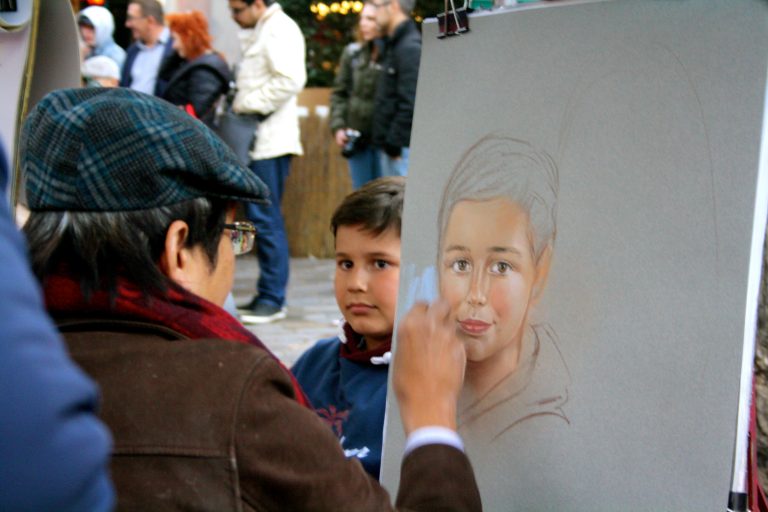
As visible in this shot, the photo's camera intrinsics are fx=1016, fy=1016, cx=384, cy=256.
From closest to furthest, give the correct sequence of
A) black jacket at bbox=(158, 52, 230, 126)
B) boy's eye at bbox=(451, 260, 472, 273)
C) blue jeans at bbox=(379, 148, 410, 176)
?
boy's eye at bbox=(451, 260, 472, 273)
blue jeans at bbox=(379, 148, 410, 176)
black jacket at bbox=(158, 52, 230, 126)

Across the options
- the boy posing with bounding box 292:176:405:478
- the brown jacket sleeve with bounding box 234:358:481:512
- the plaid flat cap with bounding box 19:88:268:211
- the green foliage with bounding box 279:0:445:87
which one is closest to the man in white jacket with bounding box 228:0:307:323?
the boy posing with bounding box 292:176:405:478

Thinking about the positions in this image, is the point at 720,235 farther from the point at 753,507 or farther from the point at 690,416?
the point at 753,507

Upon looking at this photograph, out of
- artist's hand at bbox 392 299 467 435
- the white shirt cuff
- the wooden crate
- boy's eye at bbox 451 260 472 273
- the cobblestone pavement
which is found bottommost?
the cobblestone pavement

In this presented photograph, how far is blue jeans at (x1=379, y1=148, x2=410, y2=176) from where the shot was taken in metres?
4.86

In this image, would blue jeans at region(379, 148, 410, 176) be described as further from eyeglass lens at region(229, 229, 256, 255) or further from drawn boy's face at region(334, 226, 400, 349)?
eyeglass lens at region(229, 229, 256, 255)

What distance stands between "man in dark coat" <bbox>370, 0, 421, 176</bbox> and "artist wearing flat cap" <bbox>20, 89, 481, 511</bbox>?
11.0ft

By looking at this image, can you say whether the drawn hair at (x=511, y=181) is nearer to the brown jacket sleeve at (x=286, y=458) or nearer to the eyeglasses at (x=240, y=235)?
the eyeglasses at (x=240, y=235)

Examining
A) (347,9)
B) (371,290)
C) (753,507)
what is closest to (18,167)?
(371,290)

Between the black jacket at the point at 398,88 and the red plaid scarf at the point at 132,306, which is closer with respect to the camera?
the red plaid scarf at the point at 132,306

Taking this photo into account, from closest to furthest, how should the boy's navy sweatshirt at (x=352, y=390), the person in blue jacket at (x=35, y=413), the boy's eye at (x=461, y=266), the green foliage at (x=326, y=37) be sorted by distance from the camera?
the person in blue jacket at (x=35, y=413), the boy's eye at (x=461, y=266), the boy's navy sweatshirt at (x=352, y=390), the green foliage at (x=326, y=37)

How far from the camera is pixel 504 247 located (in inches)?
66.4

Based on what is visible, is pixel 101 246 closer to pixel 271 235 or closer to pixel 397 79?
pixel 397 79

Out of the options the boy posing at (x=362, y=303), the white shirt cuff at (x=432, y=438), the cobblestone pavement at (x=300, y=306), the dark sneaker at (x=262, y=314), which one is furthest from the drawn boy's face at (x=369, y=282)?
the dark sneaker at (x=262, y=314)

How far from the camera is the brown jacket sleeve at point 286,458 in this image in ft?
3.72
